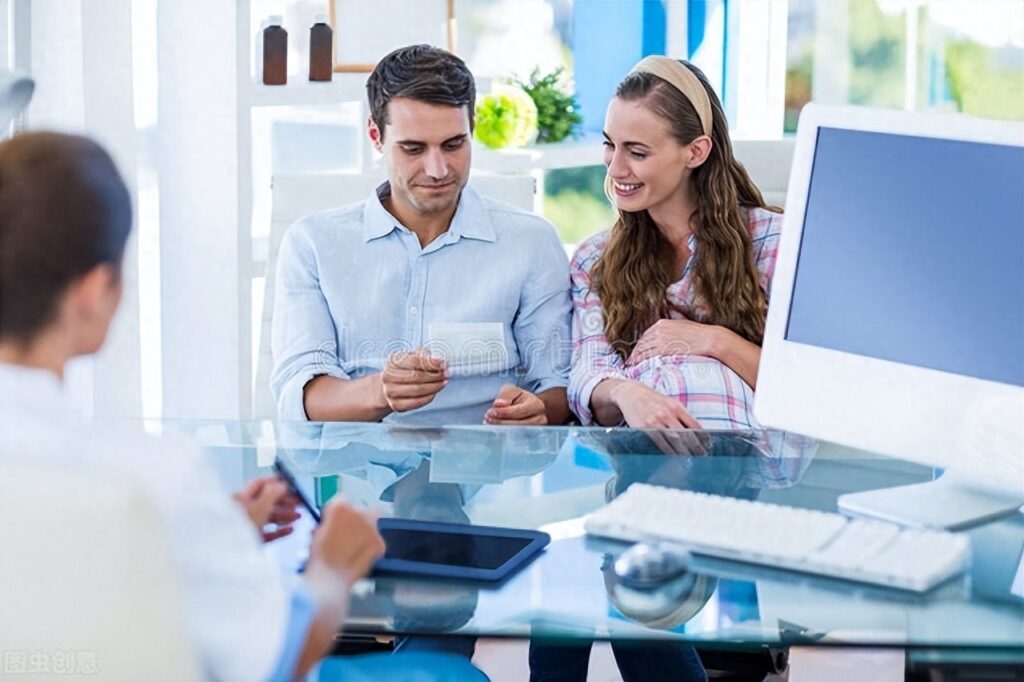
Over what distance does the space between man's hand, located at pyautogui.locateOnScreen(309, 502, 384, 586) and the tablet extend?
0.19 ft

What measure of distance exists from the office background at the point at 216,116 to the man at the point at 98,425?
158 cm

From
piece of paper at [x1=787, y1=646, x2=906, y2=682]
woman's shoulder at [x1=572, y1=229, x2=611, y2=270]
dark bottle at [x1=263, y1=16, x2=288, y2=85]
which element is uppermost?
dark bottle at [x1=263, y1=16, x2=288, y2=85]

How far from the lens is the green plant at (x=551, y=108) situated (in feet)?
14.1

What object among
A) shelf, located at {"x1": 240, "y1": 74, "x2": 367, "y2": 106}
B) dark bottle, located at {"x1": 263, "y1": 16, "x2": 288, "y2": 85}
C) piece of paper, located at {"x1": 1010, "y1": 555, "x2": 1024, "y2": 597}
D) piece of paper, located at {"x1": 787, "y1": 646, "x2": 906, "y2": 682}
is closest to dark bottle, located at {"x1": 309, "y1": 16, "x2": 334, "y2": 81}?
shelf, located at {"x1": 240, "y1": 74, "x2": 367, "y2": 106}

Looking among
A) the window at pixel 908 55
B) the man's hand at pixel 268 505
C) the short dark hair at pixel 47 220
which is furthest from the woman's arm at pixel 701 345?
the window at pixel 908 55

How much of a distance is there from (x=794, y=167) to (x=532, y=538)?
2.06ft

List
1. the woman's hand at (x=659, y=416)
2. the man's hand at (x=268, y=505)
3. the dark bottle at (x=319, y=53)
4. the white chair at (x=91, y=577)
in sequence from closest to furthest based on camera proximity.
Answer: the white chair at (x=91, y=577)
the man's hand at (x=268, y=505)
the woman's hand at (x=659, y=416)
the dark bottle at (x=319, y=53)

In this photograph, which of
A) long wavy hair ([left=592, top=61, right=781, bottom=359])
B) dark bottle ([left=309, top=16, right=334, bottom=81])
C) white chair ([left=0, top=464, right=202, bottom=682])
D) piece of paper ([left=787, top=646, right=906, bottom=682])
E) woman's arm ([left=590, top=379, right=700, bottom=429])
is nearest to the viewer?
white chair ([left=0, top=464, right=202, bottom=682])

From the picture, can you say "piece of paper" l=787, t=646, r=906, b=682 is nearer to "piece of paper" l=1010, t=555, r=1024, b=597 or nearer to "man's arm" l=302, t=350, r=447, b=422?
"man's arm" l=302, t=350, r=447, b=422

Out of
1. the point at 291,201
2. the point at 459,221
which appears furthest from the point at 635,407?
the point at 291,201

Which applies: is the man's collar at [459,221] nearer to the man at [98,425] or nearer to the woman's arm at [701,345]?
the woman's arm at [701,345]

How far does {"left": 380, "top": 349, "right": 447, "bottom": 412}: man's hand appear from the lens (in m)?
2.20

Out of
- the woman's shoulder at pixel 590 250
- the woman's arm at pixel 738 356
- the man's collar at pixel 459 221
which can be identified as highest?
the man's collar at pixel 459 221

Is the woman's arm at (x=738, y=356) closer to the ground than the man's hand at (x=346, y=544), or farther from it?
farther from it
